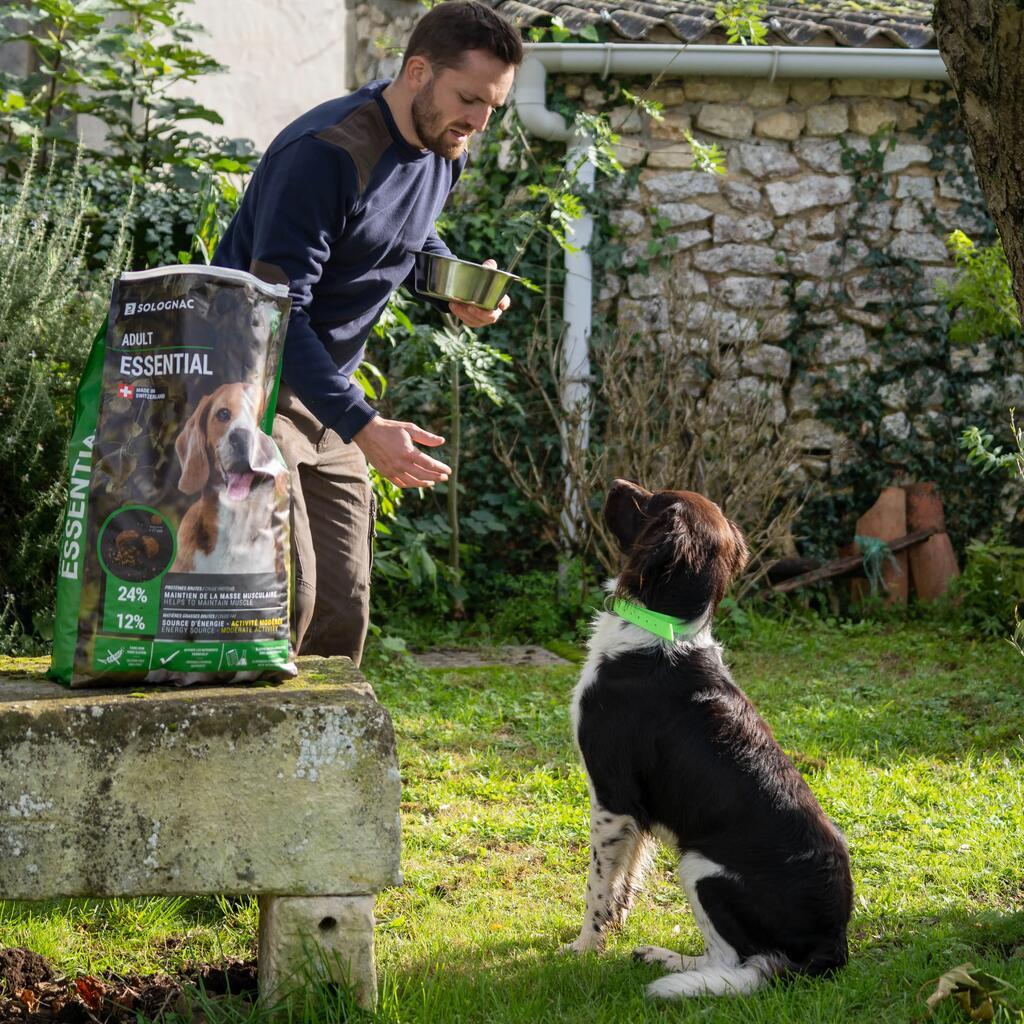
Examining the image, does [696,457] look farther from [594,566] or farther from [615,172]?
[615,172]

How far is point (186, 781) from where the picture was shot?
7.61ft

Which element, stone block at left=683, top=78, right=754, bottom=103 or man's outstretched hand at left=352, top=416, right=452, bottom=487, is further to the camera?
stone block at left=683, top=78, right=754, bottom=103

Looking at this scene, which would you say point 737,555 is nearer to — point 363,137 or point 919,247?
point 363,137

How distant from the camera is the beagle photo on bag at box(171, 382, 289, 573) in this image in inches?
96.2

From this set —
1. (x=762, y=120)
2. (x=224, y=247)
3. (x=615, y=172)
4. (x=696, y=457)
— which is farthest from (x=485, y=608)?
(x=224, y=247)

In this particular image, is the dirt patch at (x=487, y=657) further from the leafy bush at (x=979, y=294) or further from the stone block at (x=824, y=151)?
the stone block at (x=824, y=151)

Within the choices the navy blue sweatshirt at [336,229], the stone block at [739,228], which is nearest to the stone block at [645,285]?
the stone block at [739,228]

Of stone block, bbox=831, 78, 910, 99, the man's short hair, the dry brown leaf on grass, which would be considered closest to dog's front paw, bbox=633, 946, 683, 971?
the dry brown leaf on grass

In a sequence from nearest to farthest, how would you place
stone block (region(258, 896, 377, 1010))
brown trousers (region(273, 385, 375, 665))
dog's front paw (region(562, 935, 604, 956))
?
stone block (region(258, 896, 377, 1010)), dog's front paw (region(562, 935, 604, 956)), brown trousers (region(273, 385, 375, 665))

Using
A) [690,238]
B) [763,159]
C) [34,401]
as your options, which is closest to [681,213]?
[690,238]

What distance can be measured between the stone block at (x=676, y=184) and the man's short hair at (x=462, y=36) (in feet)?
16.5

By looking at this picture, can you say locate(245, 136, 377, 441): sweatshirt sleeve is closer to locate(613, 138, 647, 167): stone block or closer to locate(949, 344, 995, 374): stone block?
locate(613, 138, 647, 167): stone block

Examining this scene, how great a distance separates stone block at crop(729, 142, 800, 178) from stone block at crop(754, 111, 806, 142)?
65mm

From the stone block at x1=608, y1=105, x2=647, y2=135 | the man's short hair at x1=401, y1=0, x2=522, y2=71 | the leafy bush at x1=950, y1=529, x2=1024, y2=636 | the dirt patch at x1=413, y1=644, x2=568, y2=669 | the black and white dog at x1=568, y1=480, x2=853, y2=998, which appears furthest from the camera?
the stone block at x1=608, y1=105, x2=647, y2=135
